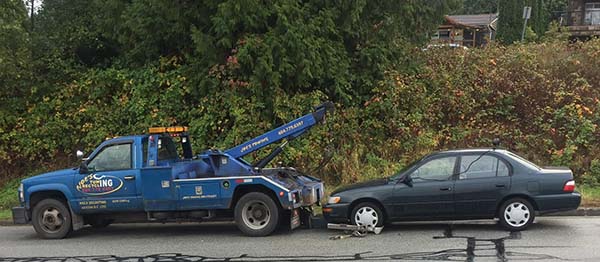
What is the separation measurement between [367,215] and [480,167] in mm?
1962

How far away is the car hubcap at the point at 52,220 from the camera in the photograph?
33.7 feet

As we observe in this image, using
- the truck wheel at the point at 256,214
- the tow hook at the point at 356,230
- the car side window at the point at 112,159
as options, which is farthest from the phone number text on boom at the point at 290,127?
the car side window at the point at 112,159

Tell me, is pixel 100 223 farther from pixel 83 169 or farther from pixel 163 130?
pixel 163 130

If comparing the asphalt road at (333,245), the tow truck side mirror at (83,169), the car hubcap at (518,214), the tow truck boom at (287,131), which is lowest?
the asphalt road at (333,245)

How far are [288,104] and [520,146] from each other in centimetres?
577

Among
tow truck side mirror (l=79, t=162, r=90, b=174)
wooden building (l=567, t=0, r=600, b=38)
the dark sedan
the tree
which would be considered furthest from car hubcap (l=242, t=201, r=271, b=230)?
the tree

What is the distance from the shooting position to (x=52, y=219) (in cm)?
1029

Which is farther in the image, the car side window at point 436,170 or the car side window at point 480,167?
the car side window at point 436,170

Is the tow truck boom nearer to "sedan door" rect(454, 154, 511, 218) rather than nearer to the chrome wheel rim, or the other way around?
"sedan door" rect(454, 154, 511, 218)

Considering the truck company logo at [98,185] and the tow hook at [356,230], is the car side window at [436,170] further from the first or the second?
the truck company logo at [98,185]

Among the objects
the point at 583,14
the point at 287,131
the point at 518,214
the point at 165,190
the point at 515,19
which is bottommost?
the point at 518,214

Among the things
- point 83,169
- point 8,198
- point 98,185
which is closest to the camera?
point 98,185

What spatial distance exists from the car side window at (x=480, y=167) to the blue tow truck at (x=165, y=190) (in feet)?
8.34

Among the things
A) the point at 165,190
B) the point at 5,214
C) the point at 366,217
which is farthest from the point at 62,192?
the point at 366,217
